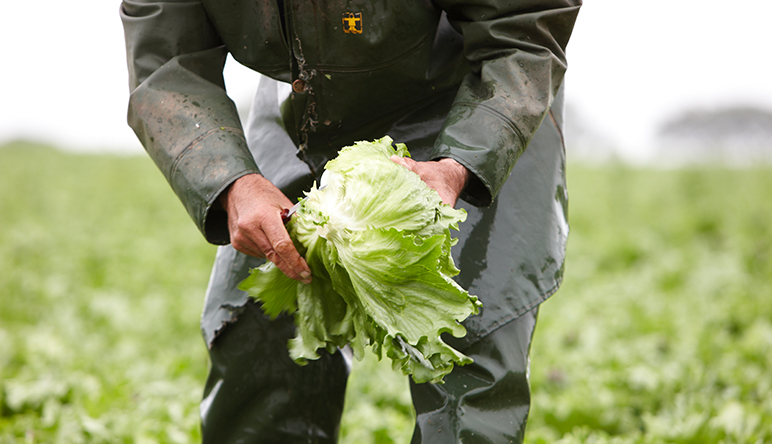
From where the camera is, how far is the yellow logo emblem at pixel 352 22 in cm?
184

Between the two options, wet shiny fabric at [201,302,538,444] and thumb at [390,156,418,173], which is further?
wet shiny fabric at [201,302,538,444]

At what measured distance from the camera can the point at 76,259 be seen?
7.20 metres

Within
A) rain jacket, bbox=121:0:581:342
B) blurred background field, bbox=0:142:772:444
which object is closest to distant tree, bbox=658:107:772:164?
blurred background field, bbox=0:142:772:444

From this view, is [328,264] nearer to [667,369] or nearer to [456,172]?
[456,172]

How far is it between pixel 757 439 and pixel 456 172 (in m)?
2.35

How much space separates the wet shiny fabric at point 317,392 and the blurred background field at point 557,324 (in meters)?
1.04

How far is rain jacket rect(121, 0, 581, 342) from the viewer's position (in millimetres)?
1785

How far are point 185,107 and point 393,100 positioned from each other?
644 mm

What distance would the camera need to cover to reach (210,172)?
5.74ft

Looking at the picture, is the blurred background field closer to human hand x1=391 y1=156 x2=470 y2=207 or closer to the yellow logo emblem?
human hand x1=391 y1=156 x2=470 y2=207

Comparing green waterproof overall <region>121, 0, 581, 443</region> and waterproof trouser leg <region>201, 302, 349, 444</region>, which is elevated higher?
green waterproof overall <region>121, 0, 581, 443</region>

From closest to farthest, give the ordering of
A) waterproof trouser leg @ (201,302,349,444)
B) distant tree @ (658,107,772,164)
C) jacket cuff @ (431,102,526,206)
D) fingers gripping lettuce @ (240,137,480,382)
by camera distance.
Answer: fingers gripping lettuce @ (240,137,480,382), jacket cuff @ (431,102,526,206), waterproof trouser leg @ (201,302,349,444), distant tree @ (658,107,772,164)

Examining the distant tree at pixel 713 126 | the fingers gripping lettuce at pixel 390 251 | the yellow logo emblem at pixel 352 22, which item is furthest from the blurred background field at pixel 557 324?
the distant tree at pixel 713 126

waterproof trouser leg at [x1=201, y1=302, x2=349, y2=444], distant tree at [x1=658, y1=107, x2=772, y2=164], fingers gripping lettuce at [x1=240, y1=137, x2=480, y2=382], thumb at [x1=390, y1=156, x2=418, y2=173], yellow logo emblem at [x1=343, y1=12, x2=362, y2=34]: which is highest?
yellow logo emblem at [x1=343, y1=12, x2=362, y2=34]
